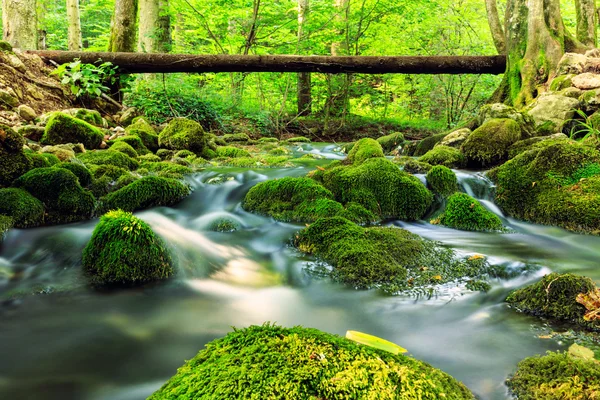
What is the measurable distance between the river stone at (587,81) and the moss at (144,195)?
315 inches

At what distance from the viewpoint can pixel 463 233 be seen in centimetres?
490

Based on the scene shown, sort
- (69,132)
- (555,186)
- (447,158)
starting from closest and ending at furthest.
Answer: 1. (555,186)
2. (447,158)
3. (69,132)

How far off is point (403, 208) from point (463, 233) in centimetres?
89

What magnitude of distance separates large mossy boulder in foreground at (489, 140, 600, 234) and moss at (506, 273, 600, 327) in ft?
7.36

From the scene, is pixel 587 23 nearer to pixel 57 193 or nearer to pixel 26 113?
pixel 57 193

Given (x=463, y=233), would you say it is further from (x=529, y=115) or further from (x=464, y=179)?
(x=529, y=115)

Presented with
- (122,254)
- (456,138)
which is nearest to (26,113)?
(122,254)

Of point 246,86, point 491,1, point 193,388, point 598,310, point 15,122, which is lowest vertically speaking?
point 598,310

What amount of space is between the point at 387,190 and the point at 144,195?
3.35 m

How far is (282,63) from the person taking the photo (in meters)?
A: 11.5

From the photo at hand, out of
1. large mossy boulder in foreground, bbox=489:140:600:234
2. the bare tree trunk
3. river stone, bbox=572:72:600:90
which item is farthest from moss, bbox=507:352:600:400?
the bare tree trunk

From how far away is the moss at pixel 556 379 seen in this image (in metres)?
1.81

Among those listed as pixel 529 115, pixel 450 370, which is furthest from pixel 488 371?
pixel 529 115

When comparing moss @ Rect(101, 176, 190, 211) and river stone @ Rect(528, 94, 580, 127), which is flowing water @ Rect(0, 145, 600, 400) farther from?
river stone @ Rect(528, 94, 580, 127)
